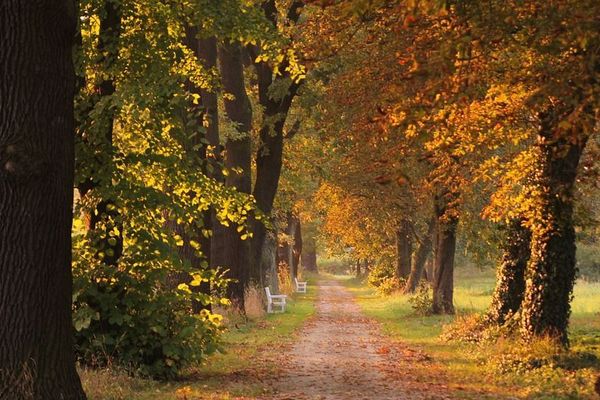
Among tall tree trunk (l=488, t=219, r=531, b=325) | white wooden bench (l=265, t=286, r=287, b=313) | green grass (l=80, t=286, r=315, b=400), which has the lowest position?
green grass (l=80, t=286, r=315, b=400)

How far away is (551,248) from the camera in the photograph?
51.7ft

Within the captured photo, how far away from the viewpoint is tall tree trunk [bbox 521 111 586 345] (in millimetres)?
15453

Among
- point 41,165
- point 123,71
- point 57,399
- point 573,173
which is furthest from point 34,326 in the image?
point 573,173

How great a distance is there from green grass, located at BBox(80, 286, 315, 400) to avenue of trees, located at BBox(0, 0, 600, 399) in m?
0.52

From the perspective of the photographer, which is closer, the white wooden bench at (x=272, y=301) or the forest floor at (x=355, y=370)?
the forest floor at (x=355, y=370)

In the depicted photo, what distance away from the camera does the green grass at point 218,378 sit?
34.5 feet

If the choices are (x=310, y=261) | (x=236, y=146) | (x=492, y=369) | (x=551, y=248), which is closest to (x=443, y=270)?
(x=236, y=146)

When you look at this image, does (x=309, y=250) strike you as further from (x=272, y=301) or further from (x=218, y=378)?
(x=218, y=378)

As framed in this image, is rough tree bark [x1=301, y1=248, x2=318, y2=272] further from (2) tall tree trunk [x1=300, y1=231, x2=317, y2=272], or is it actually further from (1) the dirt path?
(1) the dirt path

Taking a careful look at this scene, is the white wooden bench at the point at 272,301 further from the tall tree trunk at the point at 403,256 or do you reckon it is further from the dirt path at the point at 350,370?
the tall tree trunk at the point at 403,256

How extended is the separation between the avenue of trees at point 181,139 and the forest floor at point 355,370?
186 centimetres

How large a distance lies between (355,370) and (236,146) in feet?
42.4

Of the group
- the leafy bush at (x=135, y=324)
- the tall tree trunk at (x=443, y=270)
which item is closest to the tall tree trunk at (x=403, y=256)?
the tall tree trunk at (x=443, y=270)

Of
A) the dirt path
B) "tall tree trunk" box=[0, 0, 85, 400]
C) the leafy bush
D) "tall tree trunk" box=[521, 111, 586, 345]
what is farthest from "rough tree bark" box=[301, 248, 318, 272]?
"tall tree trunk" box=[0, 0, 85, 400]
